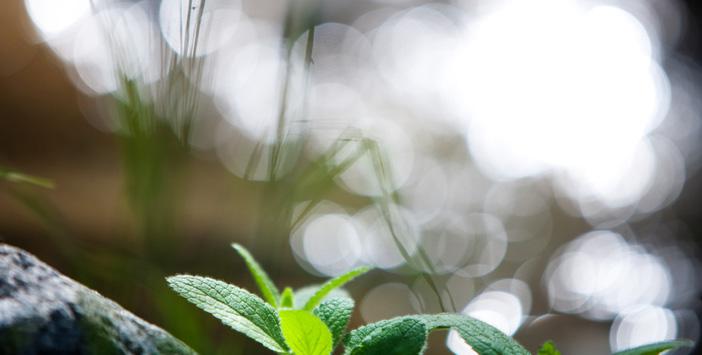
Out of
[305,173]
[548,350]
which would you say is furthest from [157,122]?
[548,350]

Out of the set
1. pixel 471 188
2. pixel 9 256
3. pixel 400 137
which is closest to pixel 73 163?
pixel 400 137

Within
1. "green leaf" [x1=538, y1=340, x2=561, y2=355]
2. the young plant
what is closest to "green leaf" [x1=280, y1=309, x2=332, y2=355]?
the young plant

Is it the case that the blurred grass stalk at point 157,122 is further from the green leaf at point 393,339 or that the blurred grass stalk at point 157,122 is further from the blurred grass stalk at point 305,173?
the green leaf at point 393,339

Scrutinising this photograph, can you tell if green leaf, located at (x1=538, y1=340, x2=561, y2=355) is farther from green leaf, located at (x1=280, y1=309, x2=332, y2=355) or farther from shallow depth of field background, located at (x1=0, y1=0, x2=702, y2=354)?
shallow depth of field background, located at (x1=0, y1=0, x2=702, y2=354)

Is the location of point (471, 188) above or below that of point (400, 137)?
below

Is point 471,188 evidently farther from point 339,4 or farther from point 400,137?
point 339,4
